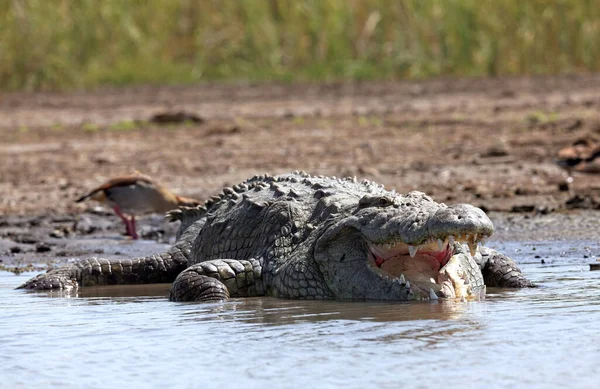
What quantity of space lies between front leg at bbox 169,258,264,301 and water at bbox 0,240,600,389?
0.39 feet

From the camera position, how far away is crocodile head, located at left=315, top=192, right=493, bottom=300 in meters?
5.72

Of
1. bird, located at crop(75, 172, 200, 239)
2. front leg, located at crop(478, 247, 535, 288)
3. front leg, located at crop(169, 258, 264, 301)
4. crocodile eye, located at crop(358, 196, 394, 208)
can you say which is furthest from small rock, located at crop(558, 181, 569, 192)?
crocodile eye, located at crop(358, 196, 394, 208)

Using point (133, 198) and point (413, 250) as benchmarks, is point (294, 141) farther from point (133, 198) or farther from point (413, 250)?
point (413, 250)

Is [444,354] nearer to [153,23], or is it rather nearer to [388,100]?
[388,100]

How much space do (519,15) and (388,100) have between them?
10.1ft

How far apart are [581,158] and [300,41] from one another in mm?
9433

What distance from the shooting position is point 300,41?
19875 millimetres

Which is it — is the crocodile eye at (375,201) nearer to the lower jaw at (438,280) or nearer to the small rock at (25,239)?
the lower jaw at (438,280)

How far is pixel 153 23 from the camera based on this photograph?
20266 mm

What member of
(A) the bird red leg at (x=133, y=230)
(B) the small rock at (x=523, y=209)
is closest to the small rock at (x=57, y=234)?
(A) the bird red leg at (x=133, y=230)

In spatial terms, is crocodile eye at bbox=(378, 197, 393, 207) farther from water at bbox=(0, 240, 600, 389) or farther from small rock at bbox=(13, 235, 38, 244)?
small rock at bbox=(13, 235, 38, 244)

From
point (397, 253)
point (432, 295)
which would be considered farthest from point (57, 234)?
point (432, 295)

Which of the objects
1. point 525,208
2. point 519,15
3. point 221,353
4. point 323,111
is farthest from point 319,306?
point 519,15

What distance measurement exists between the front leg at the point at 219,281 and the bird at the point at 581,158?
195 inches
